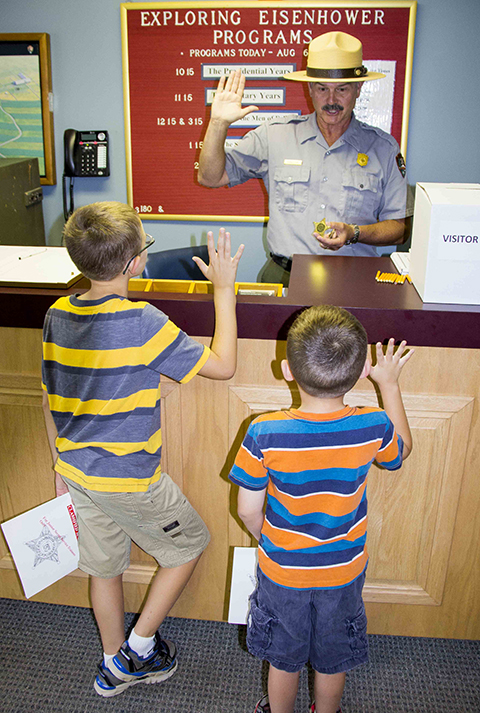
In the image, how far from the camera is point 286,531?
124 cm

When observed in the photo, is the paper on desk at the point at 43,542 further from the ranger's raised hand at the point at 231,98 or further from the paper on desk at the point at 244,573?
the ranger's raised hand at the point at 231,98

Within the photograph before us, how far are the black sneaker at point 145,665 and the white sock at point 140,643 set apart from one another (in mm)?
11

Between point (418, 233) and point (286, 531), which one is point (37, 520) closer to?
point (286, 531)

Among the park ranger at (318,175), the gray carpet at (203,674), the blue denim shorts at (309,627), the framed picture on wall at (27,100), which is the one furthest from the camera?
the framed picture on wall at (27,100)

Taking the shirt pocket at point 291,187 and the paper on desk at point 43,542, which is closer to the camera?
the paper on desk at point 43,542

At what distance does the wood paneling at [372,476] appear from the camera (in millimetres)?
1521

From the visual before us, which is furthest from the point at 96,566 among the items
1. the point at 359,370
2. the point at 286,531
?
the point at 359,370

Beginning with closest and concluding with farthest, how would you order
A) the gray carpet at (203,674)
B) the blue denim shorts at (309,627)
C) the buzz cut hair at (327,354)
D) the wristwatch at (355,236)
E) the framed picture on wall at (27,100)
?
the buzz cut hair at (327,354) < the blue denim shorts at (309,627) < the gray carpet at (203,674) < the wristwatch at (355,236) < the framed picture on wall at (27,100)

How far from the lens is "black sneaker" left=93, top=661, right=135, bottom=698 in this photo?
1.62 metres

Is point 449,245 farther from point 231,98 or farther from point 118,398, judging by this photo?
point 231,98

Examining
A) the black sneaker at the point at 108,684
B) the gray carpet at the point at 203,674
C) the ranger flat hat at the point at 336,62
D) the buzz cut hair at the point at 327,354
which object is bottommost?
the gray carpet at the point at 203,674

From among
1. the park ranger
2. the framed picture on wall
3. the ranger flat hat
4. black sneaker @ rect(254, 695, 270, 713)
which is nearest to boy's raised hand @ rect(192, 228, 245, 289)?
black sneaker @ rect(254, 695, 270, 713)

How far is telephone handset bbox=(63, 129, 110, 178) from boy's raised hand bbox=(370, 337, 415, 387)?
260 cm

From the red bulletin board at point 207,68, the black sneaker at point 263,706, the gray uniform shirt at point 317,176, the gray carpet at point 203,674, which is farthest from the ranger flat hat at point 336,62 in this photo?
the black sneaker at point 263,706
